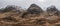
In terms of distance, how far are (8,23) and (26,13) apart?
20.8 ft

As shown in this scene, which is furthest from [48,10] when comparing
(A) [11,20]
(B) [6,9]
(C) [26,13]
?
(A) [11,20]

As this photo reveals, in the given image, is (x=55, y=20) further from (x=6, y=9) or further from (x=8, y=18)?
(x=6, y=9)

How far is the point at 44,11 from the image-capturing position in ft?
111

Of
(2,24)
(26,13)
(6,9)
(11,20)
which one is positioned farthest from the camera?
(6,9)

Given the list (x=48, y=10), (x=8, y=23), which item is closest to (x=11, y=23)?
(x=8, y=23)

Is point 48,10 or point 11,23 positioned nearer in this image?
point 11,23

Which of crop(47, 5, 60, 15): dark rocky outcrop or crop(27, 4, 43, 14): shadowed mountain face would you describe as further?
crop(27, 4, 43, 14): shadowed mountain face

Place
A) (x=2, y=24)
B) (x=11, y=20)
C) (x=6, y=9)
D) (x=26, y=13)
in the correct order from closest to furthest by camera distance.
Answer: (x=2, y=24) < (x=11, y=20) < (x=26, y=13) < (x=6, y=9)

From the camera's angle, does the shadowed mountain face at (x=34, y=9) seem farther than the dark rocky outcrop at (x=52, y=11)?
Yes

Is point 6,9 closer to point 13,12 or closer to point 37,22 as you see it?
point 13,12

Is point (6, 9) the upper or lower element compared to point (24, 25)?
upper

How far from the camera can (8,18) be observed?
2586cm

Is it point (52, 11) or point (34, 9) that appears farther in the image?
point (34, 9)

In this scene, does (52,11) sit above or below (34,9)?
below
